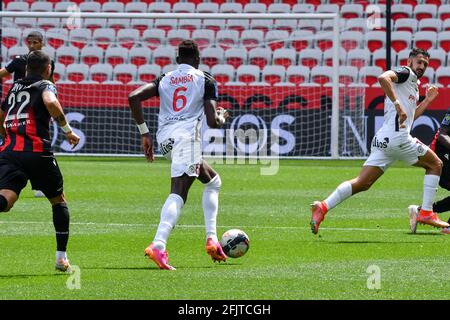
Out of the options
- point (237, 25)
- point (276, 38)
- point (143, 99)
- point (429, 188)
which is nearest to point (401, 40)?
point (276, 38)

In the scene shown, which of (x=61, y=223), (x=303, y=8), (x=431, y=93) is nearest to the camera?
(x=61, y=223)

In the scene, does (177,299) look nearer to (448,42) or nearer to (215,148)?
(215,148)

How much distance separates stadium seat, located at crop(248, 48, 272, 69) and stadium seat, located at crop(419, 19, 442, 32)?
4.83m

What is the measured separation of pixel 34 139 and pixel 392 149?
16.3 feet

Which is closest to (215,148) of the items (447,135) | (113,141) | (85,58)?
(113,141)

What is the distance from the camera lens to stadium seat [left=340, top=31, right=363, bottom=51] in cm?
3083

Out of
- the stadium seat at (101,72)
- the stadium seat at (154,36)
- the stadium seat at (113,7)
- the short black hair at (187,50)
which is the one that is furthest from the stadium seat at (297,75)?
the short black hair at (187,50)

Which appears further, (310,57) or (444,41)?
(444,41)

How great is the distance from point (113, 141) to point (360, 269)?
60.1 feet

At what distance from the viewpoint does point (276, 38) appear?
3059cm

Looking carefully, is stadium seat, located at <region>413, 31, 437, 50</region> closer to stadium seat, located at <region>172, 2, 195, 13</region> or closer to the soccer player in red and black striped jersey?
stadium seat, located at <region>172, 2, 195, 13</region>

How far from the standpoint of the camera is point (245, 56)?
98.6ft

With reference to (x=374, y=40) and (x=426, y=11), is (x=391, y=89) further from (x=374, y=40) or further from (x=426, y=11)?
(x=426, y=11)

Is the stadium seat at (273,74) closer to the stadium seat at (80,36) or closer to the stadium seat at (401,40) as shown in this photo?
the stadium seat at (401,40)
